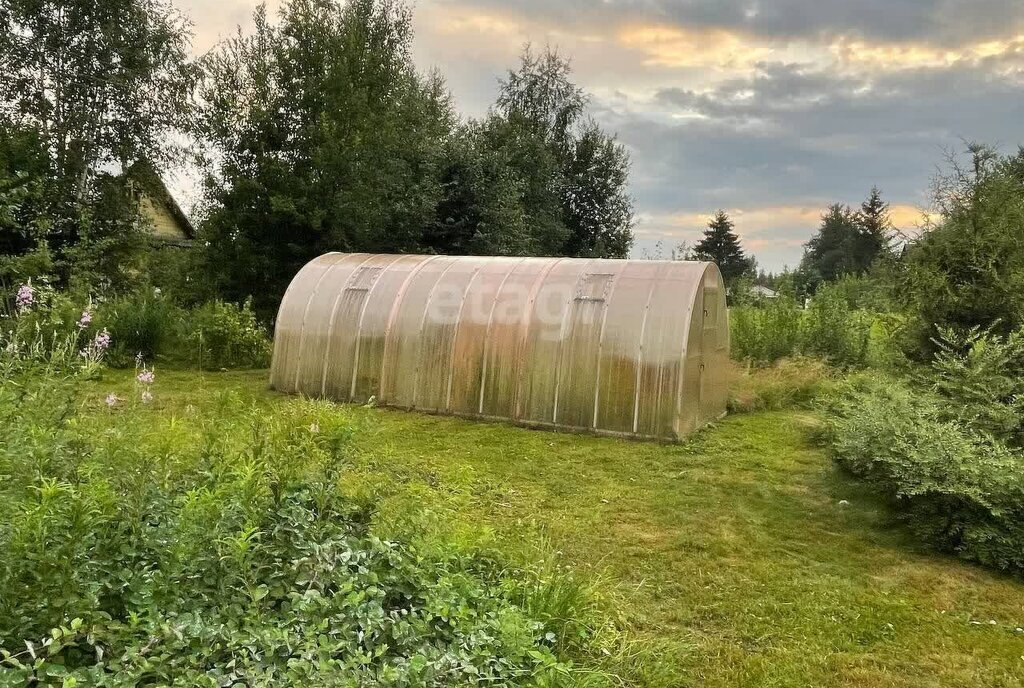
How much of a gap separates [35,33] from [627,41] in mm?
15174

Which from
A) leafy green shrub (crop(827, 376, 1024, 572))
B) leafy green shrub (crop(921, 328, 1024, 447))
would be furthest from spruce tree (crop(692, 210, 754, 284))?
leafy green shrub (crop(827, 376, 1024, 572))

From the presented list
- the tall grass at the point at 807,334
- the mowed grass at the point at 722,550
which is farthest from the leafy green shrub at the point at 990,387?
the tall grass at the point at 807,334

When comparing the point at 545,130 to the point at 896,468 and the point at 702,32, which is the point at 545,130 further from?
the point at 896,468

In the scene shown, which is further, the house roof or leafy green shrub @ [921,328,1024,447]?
the house roof

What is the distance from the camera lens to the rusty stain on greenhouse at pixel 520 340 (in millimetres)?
9703

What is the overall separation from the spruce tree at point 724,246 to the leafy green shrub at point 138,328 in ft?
127

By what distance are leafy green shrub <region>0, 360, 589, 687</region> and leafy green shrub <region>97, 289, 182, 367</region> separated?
10856 millimetres

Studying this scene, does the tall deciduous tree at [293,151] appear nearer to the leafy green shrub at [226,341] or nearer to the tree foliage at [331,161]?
the tree foliage at [331,161]

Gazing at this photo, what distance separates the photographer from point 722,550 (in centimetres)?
591

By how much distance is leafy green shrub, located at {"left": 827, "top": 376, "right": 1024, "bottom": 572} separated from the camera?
566 cm

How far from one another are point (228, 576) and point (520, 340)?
754cm

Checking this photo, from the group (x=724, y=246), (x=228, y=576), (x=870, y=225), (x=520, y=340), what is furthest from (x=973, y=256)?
(x=870, y=225)

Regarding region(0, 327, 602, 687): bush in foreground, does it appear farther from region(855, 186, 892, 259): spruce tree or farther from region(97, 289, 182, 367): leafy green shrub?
region(855, 186, 892, 259): spruce tree

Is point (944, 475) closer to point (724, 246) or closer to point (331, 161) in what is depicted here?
point (331, 161)
